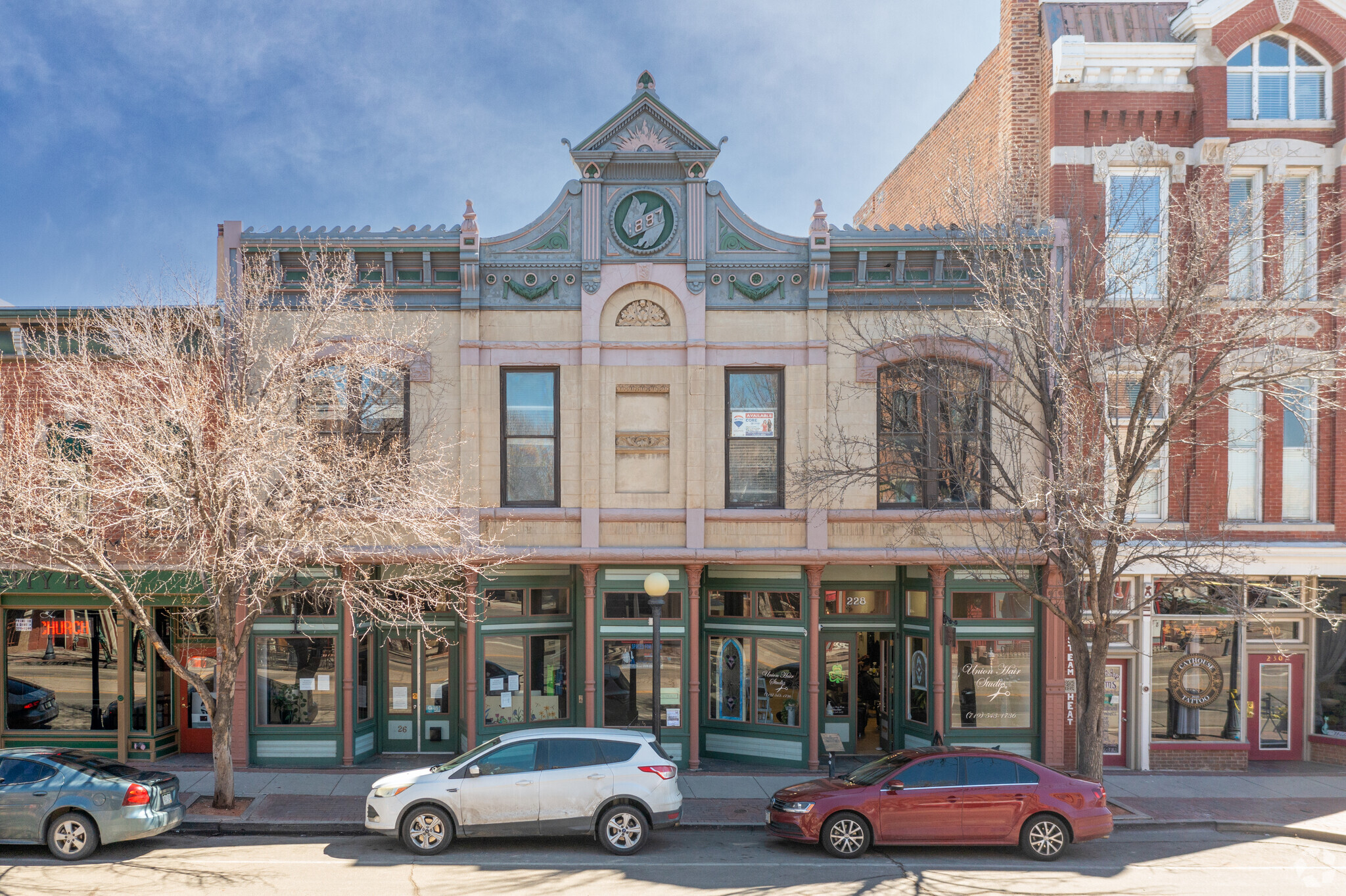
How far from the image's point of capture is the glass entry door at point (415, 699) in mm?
16781

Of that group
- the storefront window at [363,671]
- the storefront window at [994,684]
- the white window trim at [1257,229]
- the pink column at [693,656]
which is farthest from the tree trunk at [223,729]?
the white window trim at [1257,229]

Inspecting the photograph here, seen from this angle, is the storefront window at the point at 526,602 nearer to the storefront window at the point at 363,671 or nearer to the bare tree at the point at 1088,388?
the storefront window at the point at 363,671

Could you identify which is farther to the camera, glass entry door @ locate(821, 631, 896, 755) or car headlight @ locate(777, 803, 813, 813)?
glass entry door @ locate(821, 631, 896, 755)

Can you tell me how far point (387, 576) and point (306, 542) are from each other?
4.69m

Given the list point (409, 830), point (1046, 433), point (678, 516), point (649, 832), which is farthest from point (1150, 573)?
point (409, 830)

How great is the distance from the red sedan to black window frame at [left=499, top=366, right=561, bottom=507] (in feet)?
23.0

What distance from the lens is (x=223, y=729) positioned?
12805 millimetres

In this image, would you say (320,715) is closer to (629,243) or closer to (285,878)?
(285,878)

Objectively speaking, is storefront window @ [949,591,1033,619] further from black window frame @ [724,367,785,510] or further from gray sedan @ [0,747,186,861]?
gray sedan @ [0,747,186,861]

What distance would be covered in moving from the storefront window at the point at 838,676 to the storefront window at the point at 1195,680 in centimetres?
550

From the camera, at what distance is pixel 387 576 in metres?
16.6

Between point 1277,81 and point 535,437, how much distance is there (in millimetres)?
15512

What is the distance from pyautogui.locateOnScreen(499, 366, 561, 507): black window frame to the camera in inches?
629

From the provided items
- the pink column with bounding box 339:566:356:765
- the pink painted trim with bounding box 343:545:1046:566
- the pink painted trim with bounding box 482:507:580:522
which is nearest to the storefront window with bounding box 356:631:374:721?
the pink column with bounding box 339:566:356:765
